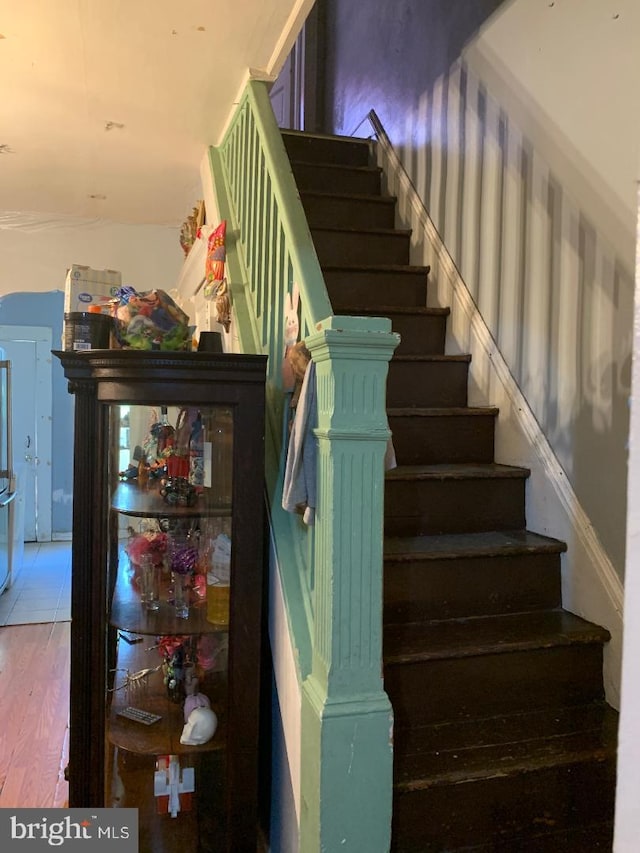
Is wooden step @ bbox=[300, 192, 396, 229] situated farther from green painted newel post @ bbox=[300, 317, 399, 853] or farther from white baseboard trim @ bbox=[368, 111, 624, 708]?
green painted newel post @ bbox=[300, 317, 399, 853]

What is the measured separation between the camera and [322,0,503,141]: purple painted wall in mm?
2742

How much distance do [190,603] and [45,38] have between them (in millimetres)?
1668

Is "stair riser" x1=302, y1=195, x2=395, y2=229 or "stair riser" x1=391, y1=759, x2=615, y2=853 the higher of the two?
"stair riser" x1=302, y1=195, x2=395, y2=229

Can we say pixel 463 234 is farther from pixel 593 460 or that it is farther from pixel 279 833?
pixel 279 833


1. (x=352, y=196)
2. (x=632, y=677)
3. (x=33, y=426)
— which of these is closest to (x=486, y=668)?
(x=632, y=677)

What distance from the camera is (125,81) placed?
207 cm

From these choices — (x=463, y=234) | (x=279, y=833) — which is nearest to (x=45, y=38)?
(x=463, y=234)

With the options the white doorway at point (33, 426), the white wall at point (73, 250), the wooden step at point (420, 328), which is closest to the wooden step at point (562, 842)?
the wooden step at point (420, 328)

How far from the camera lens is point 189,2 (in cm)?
169

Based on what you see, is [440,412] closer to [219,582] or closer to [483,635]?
[483,635]

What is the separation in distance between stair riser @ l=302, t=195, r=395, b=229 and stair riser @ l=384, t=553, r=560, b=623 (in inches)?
64.5

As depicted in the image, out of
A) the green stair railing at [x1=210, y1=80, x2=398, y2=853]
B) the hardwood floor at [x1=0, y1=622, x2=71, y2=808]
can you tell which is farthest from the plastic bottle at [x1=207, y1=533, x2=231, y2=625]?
the hardwood floor at [x1=0, y1=622, x2=71, y2=808]

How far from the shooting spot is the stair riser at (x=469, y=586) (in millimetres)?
1787

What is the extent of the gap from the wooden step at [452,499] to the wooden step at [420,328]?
2.16 feet
